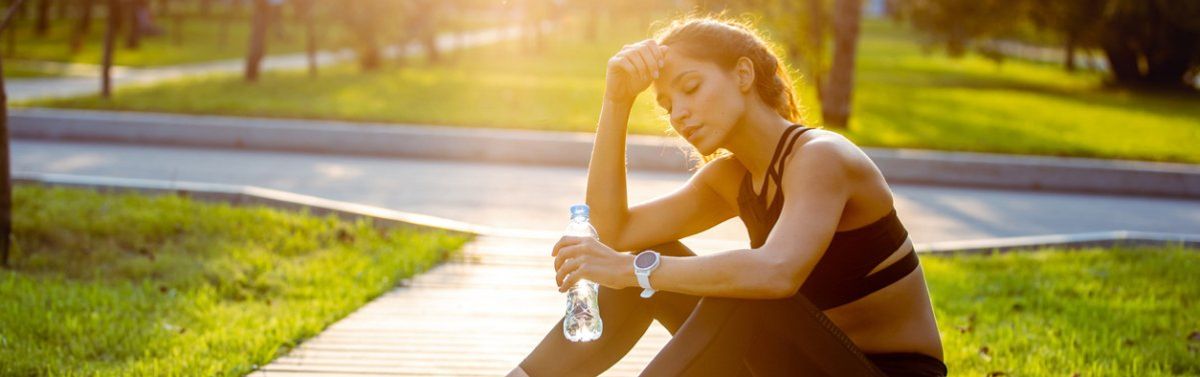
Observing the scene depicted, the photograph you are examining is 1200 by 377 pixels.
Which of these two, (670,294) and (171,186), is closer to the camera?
(670,294)

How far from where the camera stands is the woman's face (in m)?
3.76

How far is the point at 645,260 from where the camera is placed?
367 centimetres

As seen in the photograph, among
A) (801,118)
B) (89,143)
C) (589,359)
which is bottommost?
(89,143)

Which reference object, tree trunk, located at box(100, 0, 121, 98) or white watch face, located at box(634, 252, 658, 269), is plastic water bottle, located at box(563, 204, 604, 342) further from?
tree trunk, located at box(100, 0, 121, 98)

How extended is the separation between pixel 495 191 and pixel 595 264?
25.7ft

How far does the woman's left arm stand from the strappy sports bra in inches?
5.6

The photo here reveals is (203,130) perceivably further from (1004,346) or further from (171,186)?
(1004,346)

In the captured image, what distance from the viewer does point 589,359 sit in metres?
4.07

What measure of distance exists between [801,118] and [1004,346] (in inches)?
92.1

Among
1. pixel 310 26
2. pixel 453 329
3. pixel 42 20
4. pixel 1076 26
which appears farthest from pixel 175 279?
pixel 42 20

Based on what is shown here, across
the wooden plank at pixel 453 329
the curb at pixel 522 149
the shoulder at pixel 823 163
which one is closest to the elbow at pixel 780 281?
the shoulder at pixel 823 163

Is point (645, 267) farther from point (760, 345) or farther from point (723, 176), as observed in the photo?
point (723, 176)

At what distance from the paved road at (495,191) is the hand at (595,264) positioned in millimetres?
5726

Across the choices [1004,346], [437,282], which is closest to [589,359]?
[1004,346]
